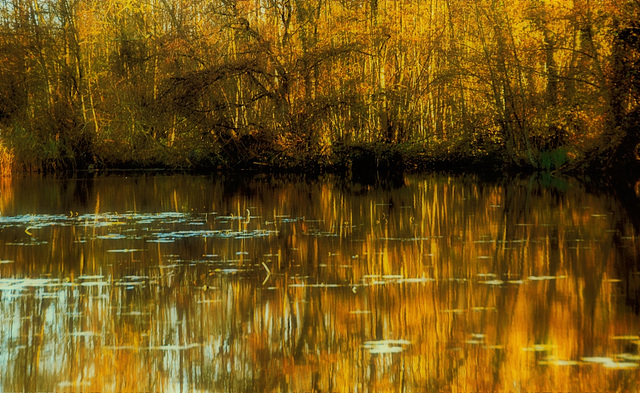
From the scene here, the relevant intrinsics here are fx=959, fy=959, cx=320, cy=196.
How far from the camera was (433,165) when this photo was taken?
34.8 m

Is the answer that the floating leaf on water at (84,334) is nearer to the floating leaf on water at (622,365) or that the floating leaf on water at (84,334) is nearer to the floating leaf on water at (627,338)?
the floating leaf on water at (622,365)

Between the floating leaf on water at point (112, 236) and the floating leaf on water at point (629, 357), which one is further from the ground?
the floating leaf on water at point (112, 236)

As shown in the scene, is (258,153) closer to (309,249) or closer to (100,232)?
(100,232)

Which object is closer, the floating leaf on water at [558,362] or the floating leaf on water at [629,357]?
the floating leaf on water at [558,362]

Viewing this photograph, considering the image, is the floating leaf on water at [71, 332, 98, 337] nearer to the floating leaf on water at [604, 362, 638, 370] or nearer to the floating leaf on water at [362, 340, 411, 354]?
the floating leaf on water at [362, 340, 411, 354]

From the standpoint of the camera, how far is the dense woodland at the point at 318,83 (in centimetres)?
2738

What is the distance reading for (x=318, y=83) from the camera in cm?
3350

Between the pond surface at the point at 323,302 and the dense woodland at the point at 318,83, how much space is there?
1168cm

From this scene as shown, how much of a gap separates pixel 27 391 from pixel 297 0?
29.9 m

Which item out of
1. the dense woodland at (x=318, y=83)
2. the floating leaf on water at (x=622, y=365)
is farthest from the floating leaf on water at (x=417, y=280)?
the dense woodland at (x=318, y=83)

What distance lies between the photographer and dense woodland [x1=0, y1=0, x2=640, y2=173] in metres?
27.4

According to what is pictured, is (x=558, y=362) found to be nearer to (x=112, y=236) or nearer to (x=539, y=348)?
(x=539, y=348)

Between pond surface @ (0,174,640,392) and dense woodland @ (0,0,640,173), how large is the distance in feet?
38.3

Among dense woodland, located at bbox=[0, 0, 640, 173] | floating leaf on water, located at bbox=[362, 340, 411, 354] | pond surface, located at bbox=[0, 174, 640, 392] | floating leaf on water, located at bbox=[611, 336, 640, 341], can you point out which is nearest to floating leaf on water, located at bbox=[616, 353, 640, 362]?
pond surface, located at bbox=[0, 174, 640, 392]
